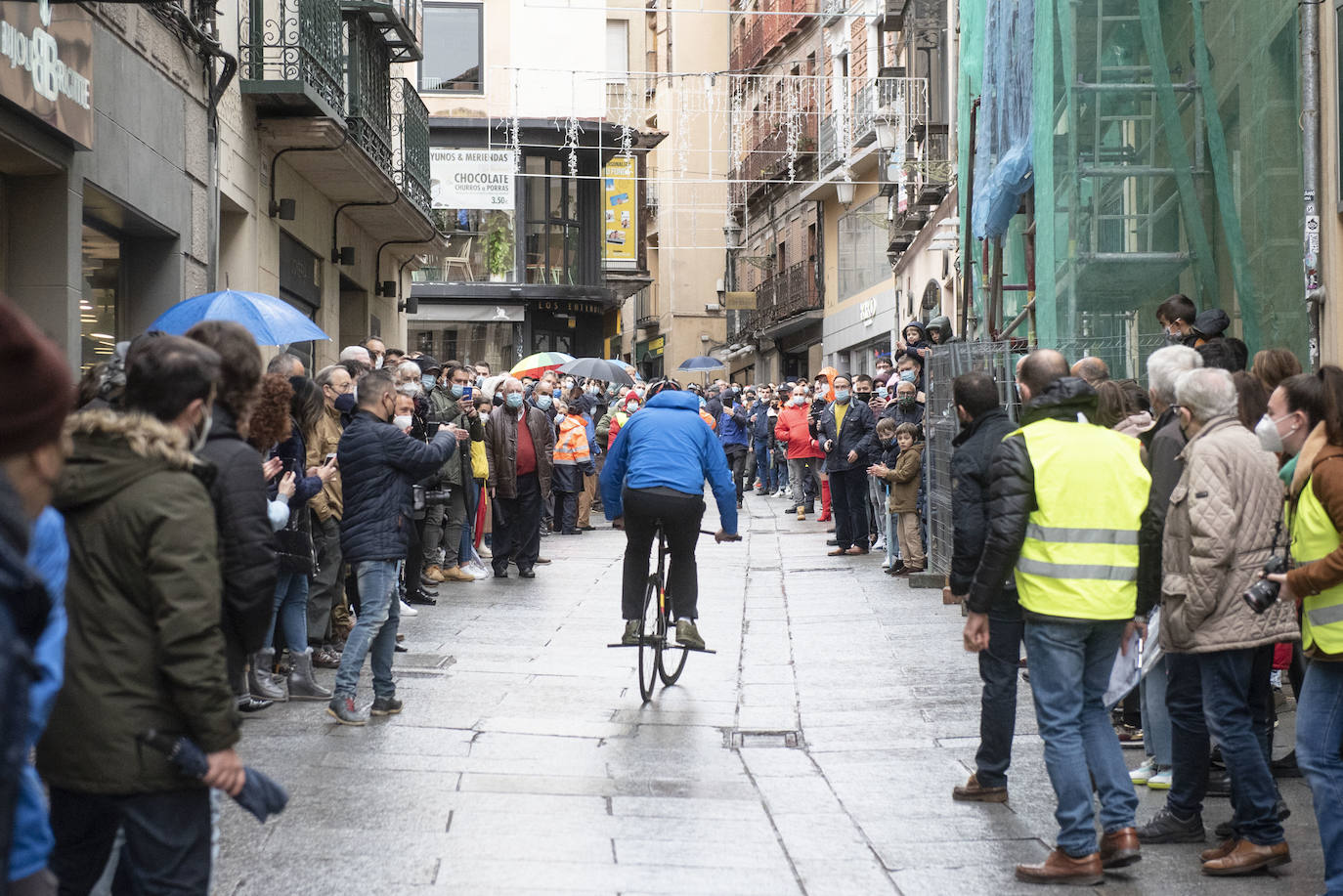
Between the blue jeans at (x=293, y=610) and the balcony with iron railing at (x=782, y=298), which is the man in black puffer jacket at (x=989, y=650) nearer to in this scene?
the blue jeans at (x=293, y=610)

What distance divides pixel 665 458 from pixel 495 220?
2979 centimetres

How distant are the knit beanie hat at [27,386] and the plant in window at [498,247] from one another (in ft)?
119

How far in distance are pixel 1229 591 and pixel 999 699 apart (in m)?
1.39

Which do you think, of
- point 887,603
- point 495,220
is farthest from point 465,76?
point 887,603

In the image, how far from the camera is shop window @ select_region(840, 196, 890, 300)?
1540 inches

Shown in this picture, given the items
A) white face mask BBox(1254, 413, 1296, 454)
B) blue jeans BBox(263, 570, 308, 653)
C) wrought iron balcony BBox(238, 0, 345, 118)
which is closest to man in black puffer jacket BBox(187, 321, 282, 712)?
white face mask BBox(1254, 413, 1296, 454)

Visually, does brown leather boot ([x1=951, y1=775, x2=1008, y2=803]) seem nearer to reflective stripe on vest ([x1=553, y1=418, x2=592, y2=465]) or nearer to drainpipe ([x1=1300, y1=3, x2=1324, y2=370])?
drainpipe ([x1=1300, y1=3, x2=1324, y2=370])

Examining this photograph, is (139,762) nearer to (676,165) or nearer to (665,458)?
(665,458)

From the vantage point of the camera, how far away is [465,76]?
118 ft

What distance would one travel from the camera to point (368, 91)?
20.0 meters

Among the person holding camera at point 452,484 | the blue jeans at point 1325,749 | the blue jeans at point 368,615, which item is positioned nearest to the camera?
the blue jeans at point 1325,749

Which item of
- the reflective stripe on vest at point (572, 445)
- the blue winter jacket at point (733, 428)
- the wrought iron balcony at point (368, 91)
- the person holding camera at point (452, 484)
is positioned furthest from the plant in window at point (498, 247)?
the person holding camera at point (452, 484)

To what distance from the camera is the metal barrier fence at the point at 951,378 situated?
12.4 metres

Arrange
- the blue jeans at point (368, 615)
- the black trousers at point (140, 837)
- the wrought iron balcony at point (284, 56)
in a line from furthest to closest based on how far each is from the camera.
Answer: the wrought iron balcony at point (284, 56) < the blue jeans at point (368, 615) < the black trousers at point (140, 837)
